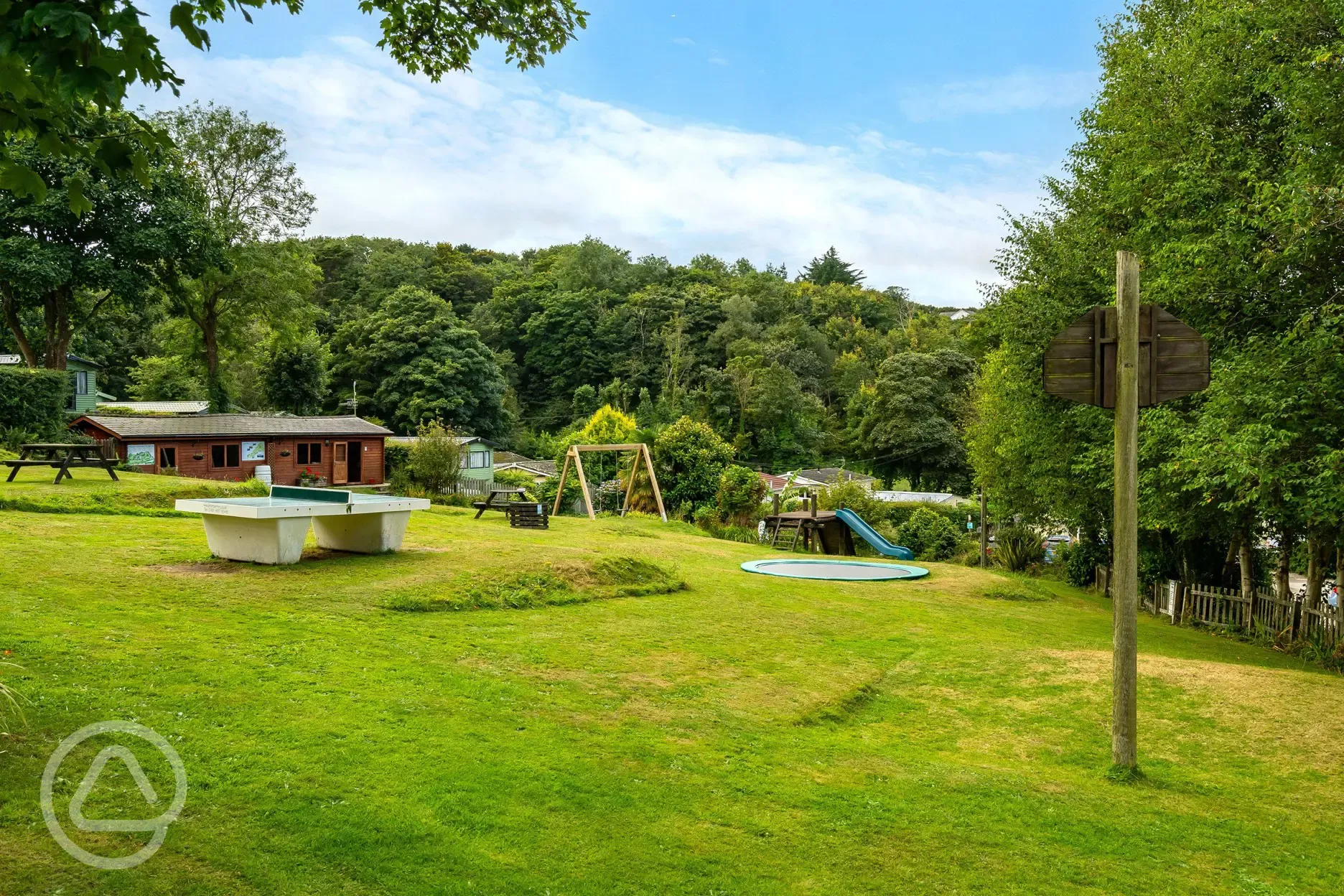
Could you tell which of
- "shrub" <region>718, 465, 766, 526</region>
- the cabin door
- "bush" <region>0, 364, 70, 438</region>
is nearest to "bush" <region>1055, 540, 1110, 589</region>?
"shrub" <region>718, 465, 766, 526</region>

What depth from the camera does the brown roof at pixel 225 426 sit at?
3428 centimetres

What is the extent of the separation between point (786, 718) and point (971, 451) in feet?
75.7

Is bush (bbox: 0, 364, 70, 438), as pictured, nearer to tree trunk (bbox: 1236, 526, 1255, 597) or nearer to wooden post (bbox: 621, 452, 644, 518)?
wooden post (bbox: 621, 452, 644, 518)

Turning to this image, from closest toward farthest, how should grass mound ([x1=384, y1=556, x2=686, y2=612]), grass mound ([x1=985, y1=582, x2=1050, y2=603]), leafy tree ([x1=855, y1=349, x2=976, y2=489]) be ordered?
grass mound ([x1=384, y1=556, x2=686, y2=612]), grass mound ([x1=985, y1=582, x2=1050, y2=603]), leafy tree ([x1=855, y1=349, x2=976, y2=489])

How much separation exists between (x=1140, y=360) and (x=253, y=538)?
37.2ft

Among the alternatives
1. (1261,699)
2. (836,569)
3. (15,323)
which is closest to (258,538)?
(1261,699)

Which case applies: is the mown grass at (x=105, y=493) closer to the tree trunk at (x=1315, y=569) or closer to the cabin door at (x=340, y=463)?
the cabin door at (x=340, y=463)

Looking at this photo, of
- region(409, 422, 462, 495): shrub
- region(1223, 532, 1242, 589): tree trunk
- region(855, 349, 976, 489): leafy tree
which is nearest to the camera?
region(1223, 532, 1242, 589): tree trunk

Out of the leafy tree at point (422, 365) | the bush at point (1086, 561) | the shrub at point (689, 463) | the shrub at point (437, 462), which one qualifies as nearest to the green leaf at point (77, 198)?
the bush at point (1086, 561)

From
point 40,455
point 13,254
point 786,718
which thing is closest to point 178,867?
point 786,718

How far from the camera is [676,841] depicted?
5.09 meters

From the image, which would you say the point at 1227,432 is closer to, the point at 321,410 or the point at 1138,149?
the point at 1138,149

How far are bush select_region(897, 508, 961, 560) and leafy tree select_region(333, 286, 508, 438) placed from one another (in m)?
32.0

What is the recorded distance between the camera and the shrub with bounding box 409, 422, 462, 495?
120ft
